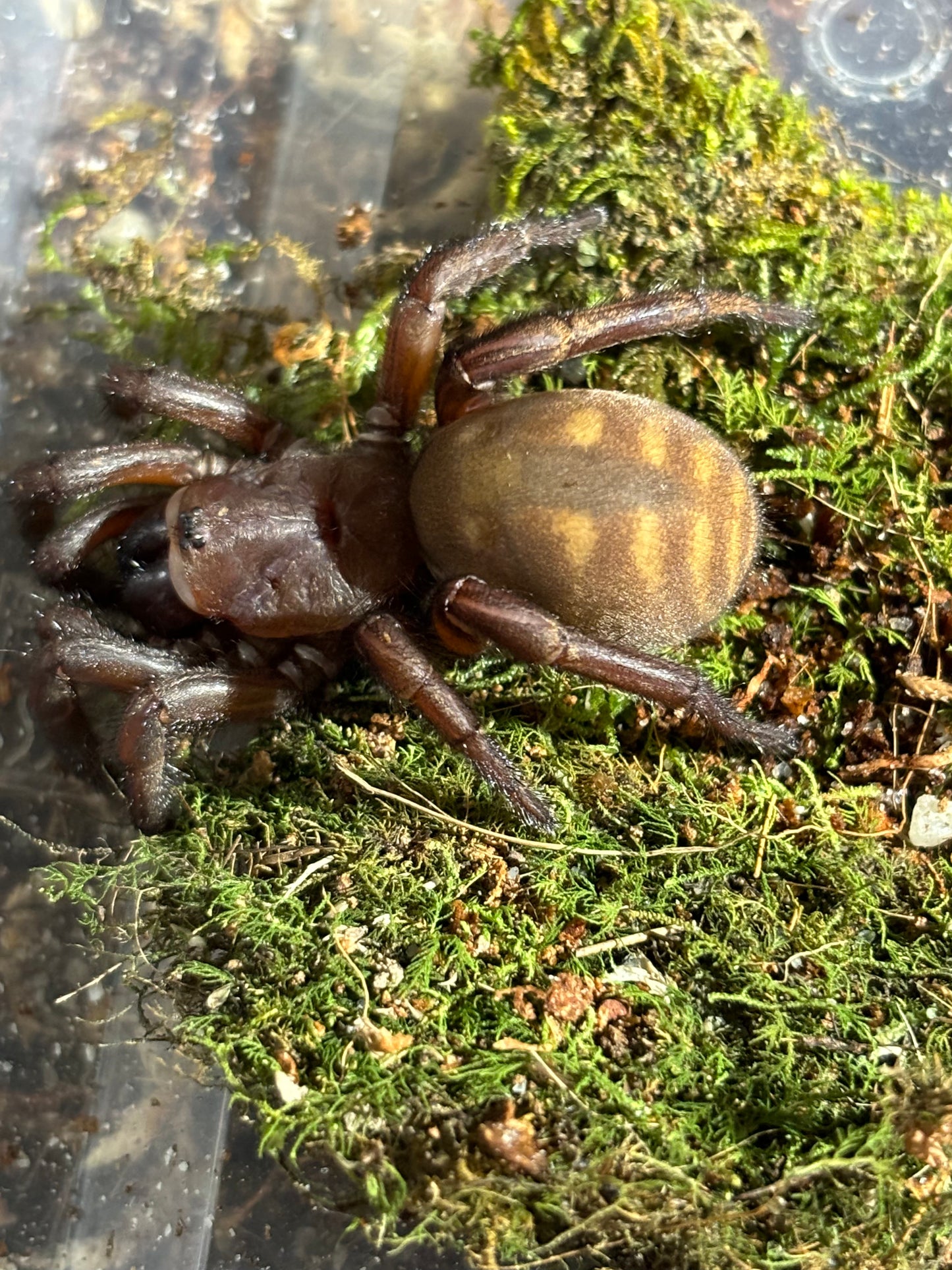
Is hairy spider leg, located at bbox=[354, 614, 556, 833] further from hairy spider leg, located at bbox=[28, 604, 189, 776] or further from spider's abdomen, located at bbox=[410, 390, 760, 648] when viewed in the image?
hairy spider leg, located at bbox=[28, 604, 189, 776]

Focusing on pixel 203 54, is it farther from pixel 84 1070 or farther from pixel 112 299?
pixel 84 1070

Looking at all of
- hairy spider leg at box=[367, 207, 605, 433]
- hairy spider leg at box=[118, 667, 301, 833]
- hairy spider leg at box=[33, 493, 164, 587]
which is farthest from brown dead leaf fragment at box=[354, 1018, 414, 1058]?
hairy spider leg at box=[367, 207, 605, 433]

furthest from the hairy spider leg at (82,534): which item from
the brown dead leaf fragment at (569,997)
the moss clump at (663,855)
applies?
the brown dead leaf fragment at (569,997)

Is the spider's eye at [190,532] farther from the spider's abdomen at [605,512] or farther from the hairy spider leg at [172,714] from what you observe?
the spider's abdomen at [605,512]

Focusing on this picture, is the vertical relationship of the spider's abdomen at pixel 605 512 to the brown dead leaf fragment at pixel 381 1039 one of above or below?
above

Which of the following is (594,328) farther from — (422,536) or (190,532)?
(190,532)

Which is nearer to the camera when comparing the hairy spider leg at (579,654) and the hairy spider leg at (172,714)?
the hairy spider leg at (579,654)

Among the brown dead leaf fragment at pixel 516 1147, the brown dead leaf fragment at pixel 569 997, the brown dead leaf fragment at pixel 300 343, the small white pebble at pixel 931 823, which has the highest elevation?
the brown dead leaf fragment at pixel 300 343
